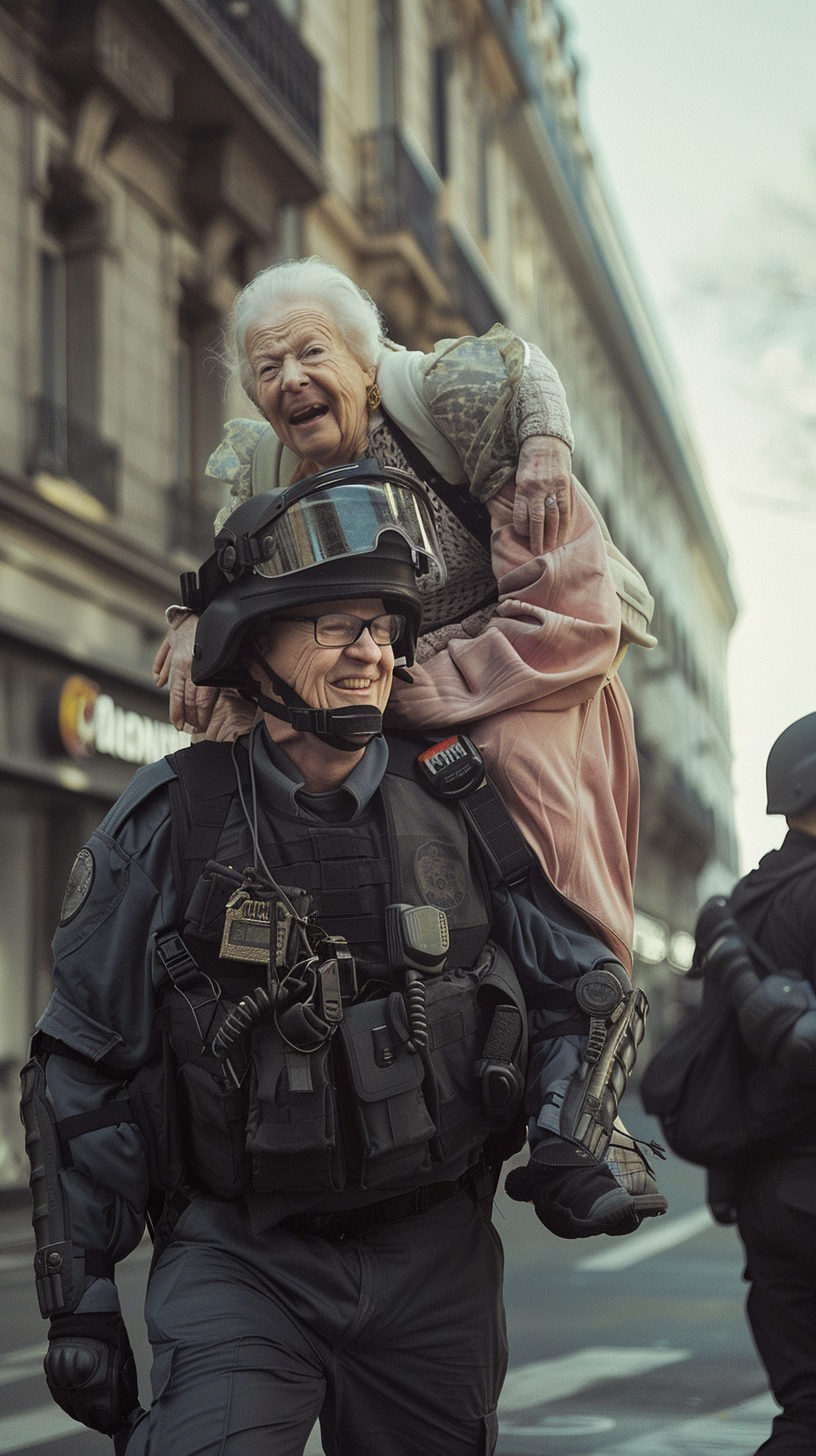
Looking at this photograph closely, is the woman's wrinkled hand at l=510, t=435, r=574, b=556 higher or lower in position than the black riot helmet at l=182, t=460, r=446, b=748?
higher

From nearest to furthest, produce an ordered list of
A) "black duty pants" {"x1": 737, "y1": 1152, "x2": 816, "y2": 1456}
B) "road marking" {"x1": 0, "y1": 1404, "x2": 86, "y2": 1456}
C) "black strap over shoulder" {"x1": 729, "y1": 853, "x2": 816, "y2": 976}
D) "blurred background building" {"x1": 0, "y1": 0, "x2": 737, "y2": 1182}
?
"black duty pants" {"x1": 737, "y1": 1152, "x2": 816, "y2": 1456}, "black strap over shoulder" {"x1": 729, "y1": 853, "x2": 816, "y2": 976}, "road marking" {"x1": 0, "y1": 1404, "x2": 86, "y2": 1456}, "blurred background building" {"x1": 0, "y1": 0, "x2": 737, "y2": 1182}

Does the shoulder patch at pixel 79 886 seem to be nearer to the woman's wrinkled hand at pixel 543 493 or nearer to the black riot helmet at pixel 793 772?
the woman's wrinkled hand at pixel 543 493

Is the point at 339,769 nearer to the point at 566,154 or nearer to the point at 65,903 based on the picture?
the point at 65,903

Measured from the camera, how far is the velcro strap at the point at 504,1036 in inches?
111

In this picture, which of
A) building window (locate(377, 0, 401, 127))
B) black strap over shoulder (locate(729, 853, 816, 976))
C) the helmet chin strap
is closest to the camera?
the helmet chin strap

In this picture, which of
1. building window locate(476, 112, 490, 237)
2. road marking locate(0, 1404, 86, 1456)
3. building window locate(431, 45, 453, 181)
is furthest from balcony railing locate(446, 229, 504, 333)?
road marking locate(0, 1404, 86, 1456)

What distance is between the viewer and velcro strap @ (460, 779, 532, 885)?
2969 mm

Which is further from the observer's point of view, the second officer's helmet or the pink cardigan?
the pink cardigan

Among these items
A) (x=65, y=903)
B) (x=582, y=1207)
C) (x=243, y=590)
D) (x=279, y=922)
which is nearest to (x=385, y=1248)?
(x=582, y=1207)

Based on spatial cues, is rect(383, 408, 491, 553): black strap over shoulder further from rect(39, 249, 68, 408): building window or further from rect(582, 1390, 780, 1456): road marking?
rect(39, 249, 68, 408): building window

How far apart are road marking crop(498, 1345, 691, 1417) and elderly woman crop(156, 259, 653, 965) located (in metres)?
3.66

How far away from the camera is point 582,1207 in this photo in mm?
2721

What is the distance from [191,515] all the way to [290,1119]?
13.6 metres

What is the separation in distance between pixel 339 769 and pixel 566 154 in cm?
3687
